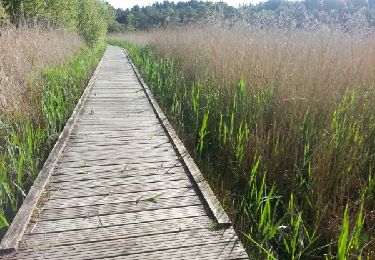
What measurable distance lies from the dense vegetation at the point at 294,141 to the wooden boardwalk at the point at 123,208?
31 cm

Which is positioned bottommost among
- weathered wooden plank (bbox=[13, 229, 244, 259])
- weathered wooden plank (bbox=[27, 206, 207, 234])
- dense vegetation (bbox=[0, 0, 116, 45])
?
weathered wooden plank (bbox=[13, 229, 244, 259])

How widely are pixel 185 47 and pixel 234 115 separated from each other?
460 centimetres

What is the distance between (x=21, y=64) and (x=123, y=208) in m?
3.43

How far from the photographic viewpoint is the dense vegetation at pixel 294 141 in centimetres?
223

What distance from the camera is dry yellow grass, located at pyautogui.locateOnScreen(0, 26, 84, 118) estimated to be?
3764mm

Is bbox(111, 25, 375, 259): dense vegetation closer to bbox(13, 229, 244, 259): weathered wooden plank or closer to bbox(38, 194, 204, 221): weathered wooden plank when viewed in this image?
bbox(13, 229, 244, 259): weathered wooden plank

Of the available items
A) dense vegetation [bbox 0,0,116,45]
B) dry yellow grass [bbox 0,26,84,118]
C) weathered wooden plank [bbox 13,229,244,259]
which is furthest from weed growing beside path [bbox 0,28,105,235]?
dense vegetation [bbox 0,0,116,45]

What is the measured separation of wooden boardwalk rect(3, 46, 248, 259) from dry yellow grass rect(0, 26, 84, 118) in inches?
29.1

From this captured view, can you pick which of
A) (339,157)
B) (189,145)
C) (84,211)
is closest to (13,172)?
(84,211)

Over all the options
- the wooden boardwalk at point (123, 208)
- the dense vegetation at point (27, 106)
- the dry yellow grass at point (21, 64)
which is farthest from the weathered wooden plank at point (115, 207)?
the dry yellow grass at point (21, 64)

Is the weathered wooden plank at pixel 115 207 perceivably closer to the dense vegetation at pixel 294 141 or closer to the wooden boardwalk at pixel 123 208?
the wooden boardwalk at pixel 123 208

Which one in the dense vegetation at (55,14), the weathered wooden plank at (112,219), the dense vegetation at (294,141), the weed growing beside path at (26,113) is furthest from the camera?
the dense vegetation at (55,14)

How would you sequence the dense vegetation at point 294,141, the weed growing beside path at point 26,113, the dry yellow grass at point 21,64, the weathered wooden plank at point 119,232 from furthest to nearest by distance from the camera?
1. the dry yellow grass at point 21,64
2. the weed growing beside path at point 26,113
3. the dense vegetation at point 294,141
4. the weathered wooden plank at point 119,232

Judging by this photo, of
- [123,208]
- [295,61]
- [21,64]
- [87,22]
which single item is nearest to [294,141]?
[295,61]
